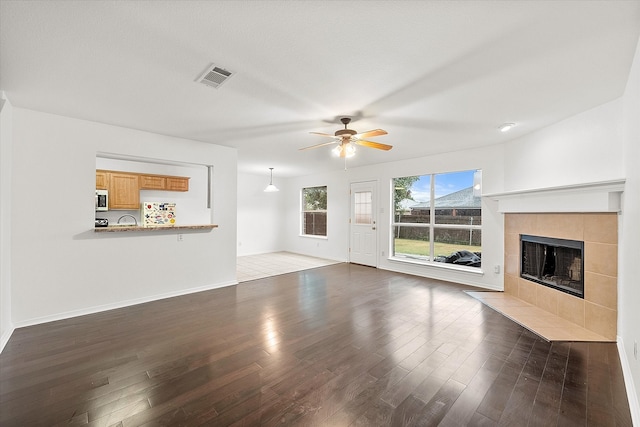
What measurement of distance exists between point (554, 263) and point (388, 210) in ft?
10.1

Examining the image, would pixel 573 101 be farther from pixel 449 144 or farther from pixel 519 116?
pixel 449 144

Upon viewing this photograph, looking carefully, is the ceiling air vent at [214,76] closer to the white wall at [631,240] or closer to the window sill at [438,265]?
the white wall at [631,240]

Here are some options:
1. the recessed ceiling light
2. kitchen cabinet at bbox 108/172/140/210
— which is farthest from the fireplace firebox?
kitchen cabinet at bbox 108/172/140/210

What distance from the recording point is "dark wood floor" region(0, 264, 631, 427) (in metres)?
1.77

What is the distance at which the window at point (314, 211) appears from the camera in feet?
26.8

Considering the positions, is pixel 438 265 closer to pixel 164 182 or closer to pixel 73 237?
pixel 73 237

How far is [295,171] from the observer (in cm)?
763

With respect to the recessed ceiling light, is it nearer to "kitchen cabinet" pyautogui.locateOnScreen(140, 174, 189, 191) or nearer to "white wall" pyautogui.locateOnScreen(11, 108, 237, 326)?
"white wall" pyautogui.locateOnScreen(11, 108, 237, 326)

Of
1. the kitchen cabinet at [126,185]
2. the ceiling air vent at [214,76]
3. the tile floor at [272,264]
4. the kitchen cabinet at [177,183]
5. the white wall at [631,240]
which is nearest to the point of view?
the white wall at [631,240]

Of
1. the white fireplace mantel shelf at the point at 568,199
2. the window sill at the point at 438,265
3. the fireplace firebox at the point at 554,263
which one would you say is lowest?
the window sill at the point at 438,265

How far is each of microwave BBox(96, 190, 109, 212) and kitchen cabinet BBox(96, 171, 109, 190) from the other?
4.3 inches

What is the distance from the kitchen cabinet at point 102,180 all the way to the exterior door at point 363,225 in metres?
5.26

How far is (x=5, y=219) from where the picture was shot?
9.14 ft

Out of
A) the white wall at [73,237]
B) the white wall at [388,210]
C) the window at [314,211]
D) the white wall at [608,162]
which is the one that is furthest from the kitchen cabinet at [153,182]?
the white wall at [608,162]
